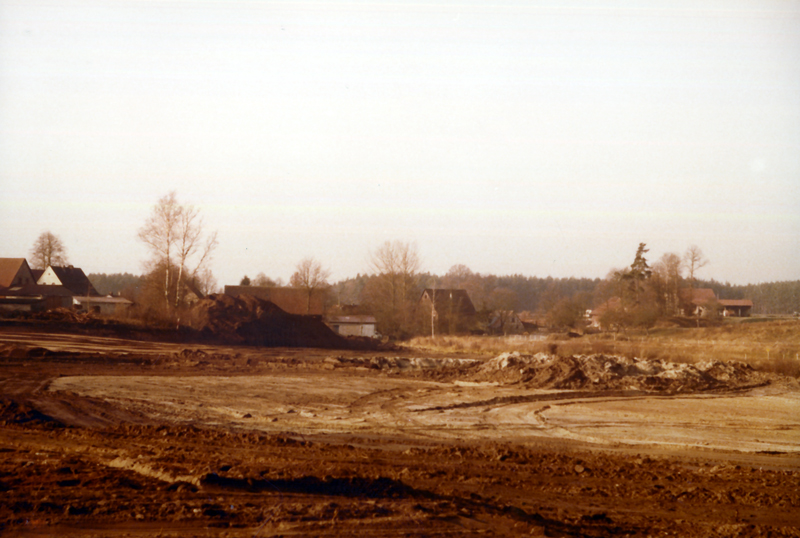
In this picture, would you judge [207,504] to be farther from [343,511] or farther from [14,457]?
[14,457]

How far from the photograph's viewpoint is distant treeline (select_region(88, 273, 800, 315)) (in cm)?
7138

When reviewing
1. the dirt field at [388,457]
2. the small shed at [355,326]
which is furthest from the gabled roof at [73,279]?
the dirt field at [388,457]

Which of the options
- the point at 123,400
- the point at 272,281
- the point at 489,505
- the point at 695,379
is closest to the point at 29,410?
the point at 123,400

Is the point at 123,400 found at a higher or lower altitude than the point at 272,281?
lower

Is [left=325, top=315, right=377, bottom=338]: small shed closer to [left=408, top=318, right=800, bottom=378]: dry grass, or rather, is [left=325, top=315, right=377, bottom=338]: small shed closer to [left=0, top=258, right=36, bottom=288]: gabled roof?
[left=408, top=318, right=800, bottom=378]: dry grass

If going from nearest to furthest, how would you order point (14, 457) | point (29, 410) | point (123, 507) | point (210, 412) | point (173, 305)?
point (123, 507) → point (14, 457) → point (29, 410) → point (210, 412) → point (173, 305)

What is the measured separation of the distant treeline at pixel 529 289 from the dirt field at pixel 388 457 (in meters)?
40.7

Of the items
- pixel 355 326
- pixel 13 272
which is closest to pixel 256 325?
pixel 355 326

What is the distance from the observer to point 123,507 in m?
7.00

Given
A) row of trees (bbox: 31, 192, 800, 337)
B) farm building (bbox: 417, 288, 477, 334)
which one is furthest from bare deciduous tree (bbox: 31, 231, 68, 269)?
farm building (bbox: 417, 288, 477, 334)

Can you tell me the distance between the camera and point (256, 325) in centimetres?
4916

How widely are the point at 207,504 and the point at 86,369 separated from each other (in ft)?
71.5

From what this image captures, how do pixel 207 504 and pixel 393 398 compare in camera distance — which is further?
pixel 393 398

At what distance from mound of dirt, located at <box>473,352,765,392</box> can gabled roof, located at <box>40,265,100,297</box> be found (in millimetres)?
59551
